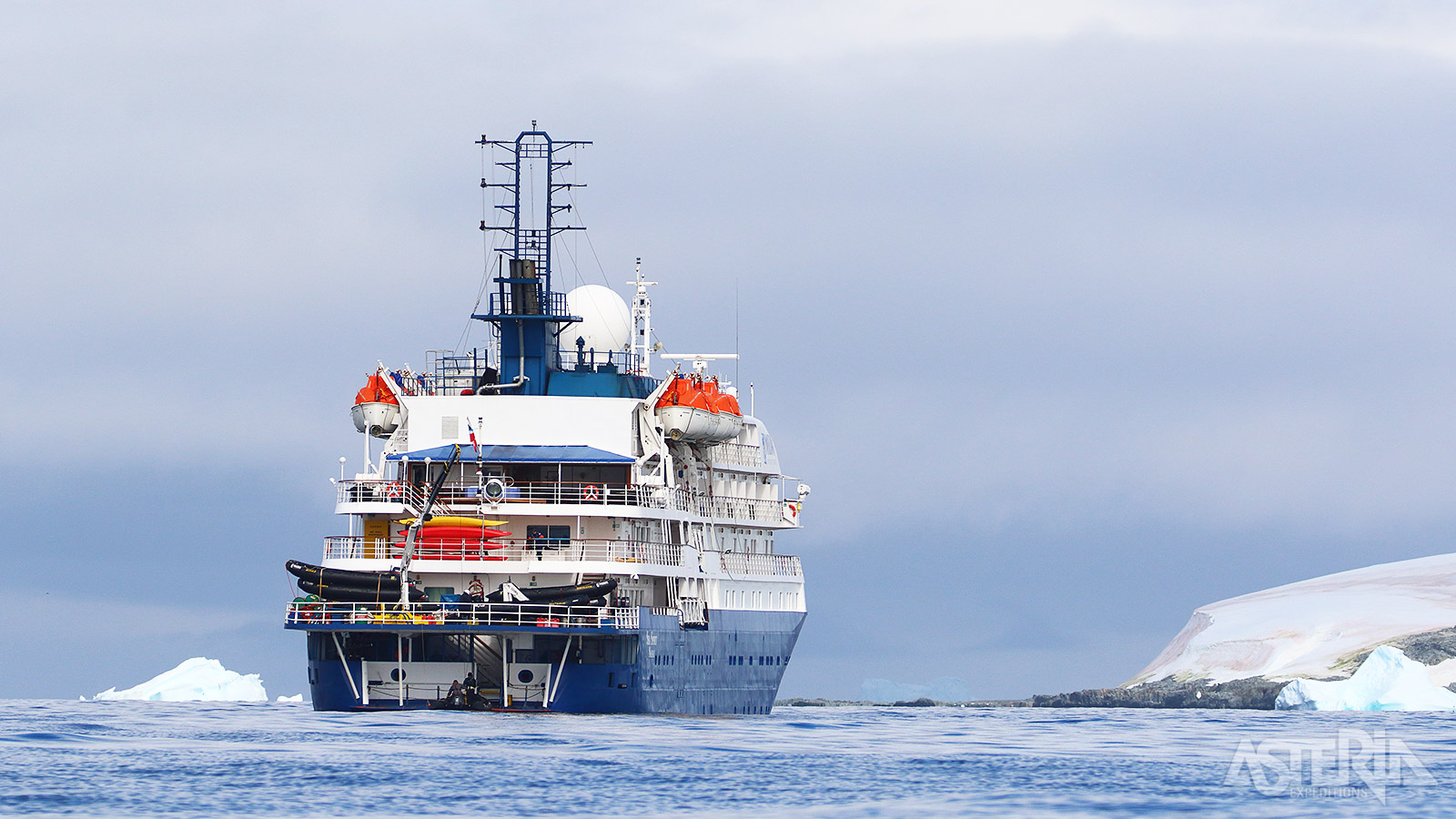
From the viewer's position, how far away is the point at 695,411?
6581 cm

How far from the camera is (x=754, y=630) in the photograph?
237 ft

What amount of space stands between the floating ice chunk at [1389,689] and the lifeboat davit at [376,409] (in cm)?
4378

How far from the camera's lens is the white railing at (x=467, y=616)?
57094mm

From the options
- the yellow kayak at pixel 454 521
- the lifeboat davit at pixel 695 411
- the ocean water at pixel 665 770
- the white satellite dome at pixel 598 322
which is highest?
the white satellite dome at pixel 598 322

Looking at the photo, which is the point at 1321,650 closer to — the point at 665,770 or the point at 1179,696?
the point at 1179,696

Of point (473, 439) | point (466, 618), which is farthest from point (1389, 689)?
point (466, 618)

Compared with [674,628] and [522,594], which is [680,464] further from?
[522,594]

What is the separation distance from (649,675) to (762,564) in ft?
52.7

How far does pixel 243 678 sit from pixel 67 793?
54917 mm

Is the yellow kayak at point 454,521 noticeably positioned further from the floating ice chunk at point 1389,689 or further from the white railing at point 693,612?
the floating ice chunk at point 1389,689

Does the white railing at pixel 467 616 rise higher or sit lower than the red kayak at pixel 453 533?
lower

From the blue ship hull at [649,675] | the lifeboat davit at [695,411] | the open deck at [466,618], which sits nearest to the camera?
the open deck at [466,618]

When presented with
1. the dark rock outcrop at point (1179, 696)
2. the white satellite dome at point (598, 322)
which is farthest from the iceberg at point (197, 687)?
the dark rock outcrop at point (1179, 696)

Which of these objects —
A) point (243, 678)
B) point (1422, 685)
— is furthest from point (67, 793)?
point (1422, 685)
